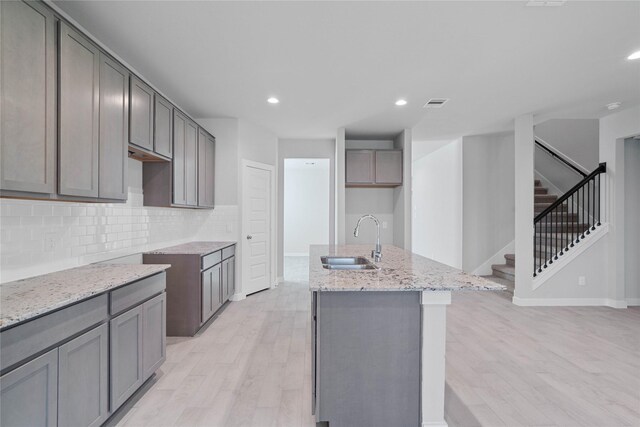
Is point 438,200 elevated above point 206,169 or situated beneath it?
situated beneath

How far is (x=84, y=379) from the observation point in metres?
1.61

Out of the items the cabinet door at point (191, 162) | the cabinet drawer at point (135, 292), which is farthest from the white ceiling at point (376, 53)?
the cabinet drawer at point (135, 292)

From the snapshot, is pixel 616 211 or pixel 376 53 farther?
pixel 616 211

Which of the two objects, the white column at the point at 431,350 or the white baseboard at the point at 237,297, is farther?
the white baseboard at the point at 237,297

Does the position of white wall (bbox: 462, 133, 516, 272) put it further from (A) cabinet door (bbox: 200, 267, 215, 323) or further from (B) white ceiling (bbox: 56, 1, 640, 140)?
(A) cabinet door (bbox: 200, 267, 215, 323)

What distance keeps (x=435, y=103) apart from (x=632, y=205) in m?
3.25

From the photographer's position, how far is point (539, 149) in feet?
21.6

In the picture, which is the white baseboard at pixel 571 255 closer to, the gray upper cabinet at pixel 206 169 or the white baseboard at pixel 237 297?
the white baseboard at pixel 237 297

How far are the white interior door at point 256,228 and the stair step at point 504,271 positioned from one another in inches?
165

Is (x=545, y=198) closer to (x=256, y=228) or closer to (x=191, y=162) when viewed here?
(x=256, y=228)

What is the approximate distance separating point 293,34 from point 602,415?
346 cm

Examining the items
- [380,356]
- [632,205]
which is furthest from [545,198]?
[380,356]

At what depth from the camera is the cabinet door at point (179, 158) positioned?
10.9ft

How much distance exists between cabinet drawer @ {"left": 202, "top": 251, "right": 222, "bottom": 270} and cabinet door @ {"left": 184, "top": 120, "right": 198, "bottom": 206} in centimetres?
69
